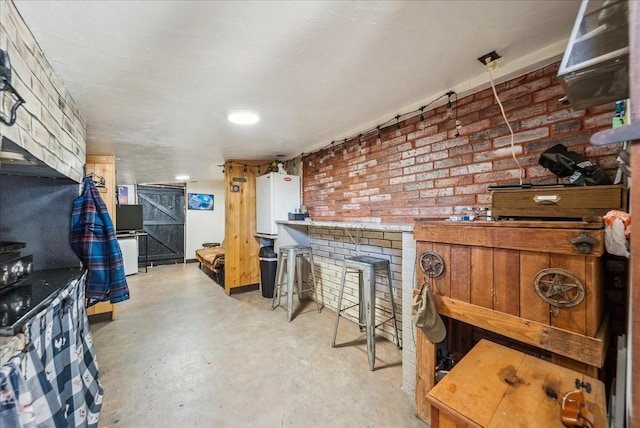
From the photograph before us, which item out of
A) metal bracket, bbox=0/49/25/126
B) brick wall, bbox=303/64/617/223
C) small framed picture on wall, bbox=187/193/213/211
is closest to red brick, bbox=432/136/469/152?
brick wall, bbox=303/64/617/223

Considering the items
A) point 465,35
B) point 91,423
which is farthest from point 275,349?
point 465,35

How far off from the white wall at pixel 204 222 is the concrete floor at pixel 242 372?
3.70m

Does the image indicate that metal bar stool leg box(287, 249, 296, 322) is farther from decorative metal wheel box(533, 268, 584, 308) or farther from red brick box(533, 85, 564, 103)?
red brick box(533, 85, 564, 103)

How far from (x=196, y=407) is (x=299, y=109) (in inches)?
90.7

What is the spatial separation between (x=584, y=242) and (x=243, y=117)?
2386 mm

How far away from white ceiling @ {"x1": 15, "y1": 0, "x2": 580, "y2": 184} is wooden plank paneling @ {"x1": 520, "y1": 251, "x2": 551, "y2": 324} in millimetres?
1115

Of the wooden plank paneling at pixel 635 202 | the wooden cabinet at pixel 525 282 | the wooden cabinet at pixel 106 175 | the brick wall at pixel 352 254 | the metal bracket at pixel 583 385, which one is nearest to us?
the wooden plank paneling at pixel 635 202

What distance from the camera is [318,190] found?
11.9 feet

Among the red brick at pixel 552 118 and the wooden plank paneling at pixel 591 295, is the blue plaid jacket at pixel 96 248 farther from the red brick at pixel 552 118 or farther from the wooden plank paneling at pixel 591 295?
the red brick at pixel 552 118

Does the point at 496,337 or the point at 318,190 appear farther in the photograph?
the point at 318,190

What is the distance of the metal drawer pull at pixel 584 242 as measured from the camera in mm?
1035

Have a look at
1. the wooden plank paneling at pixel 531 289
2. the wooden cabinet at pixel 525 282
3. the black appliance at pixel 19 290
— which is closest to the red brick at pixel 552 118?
the wooden cabinet at pixel 525 282

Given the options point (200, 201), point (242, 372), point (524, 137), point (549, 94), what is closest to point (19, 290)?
point (242, 372)

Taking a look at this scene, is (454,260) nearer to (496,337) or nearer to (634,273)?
(496,337)
